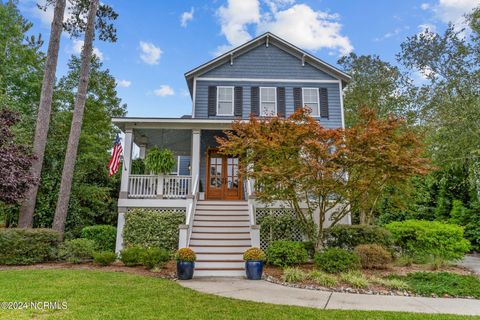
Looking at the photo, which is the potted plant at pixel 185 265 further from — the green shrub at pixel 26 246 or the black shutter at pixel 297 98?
the black shutter at pixel 297 98

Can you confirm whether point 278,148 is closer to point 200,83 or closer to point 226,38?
point 200,83

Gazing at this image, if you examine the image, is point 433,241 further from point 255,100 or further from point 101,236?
point 101,236

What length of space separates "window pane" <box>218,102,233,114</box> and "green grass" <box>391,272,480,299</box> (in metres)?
9.43

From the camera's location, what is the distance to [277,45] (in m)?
15.1

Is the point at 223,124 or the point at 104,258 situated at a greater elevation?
the point at 223,124

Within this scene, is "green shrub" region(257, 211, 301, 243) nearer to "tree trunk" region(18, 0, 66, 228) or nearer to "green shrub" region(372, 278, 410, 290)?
"green shrub" region(372, 278, 410, 290)

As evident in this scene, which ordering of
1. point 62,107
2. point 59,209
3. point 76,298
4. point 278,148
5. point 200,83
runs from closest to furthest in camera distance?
point 76,298, point 278,148, point 59,209, point 200,83, point 62,107

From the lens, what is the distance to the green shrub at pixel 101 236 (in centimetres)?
1101

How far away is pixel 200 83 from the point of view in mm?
14492

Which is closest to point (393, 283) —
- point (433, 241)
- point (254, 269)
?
point (254, 269)

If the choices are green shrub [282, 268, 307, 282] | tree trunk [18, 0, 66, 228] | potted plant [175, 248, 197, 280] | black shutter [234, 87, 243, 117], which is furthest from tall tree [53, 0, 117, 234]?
green shrub [282, 268, 307, 282]

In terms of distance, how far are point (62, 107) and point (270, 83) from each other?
11.2m

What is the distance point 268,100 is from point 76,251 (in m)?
9.80

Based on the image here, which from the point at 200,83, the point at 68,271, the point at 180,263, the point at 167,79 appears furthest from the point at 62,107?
the point at 180,263
